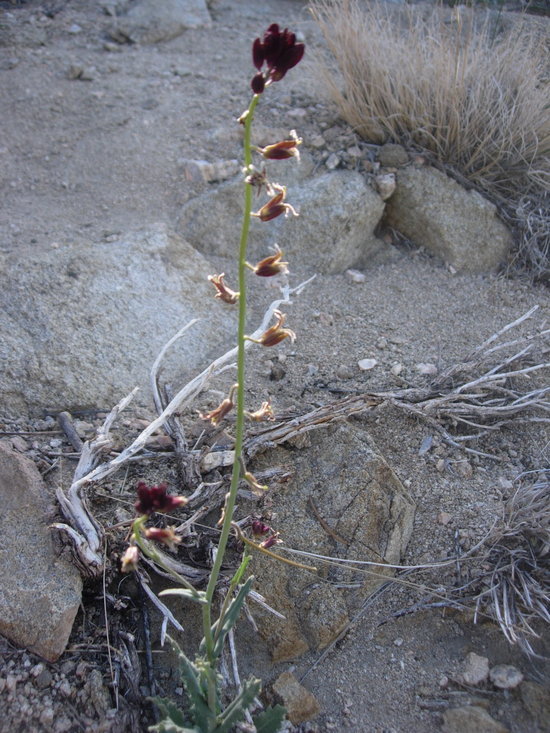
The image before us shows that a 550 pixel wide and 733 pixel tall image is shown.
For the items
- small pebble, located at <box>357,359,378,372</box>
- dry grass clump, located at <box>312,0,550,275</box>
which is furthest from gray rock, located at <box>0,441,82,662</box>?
dry grass clump, located at <box>312,0,550,275</box>

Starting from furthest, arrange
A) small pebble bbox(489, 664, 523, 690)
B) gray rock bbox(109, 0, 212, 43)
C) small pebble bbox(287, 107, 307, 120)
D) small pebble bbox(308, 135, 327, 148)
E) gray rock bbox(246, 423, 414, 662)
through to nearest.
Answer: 1. gray rock bbox(109, 0, 212, 43)
2. small pebble bbox(287, 107, 307, 120)
3. small pebble bbox(308, 135, 327, 148)
4. gray rock bbox(246, 423, 414, 662)
5. small pebble bbox(489, 664, 523, 690)

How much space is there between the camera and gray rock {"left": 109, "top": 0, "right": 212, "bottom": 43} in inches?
175

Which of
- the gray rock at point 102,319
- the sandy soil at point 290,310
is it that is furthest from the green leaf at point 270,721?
the gray rock at point 102,319

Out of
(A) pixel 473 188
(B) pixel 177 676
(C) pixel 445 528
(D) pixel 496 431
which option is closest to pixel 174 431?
(B) pixel 177 676

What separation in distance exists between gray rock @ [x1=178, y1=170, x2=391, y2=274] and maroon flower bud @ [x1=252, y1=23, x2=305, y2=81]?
74.7 inches

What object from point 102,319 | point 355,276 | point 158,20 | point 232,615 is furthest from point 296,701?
point 158,20

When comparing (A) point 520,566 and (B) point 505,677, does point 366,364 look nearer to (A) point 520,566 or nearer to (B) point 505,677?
(A) point 520,566

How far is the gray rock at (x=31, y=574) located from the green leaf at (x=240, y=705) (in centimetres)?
49

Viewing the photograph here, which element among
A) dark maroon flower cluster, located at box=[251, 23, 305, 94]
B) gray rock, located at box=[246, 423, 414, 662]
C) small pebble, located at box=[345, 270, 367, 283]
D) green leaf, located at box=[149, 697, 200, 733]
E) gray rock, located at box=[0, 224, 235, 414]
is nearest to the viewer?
dark maroon flower cluster, located at box=[251, 23, 305, 94]

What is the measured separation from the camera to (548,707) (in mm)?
1834

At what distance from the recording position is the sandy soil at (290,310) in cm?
191

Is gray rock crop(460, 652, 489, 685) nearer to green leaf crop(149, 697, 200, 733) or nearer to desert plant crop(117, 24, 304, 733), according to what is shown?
desert plant crop(117, 24, 304, 733)

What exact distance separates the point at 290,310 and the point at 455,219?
3.19 feet

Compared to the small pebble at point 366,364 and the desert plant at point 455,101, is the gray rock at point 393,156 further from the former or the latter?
the small pebble at point 366,364
